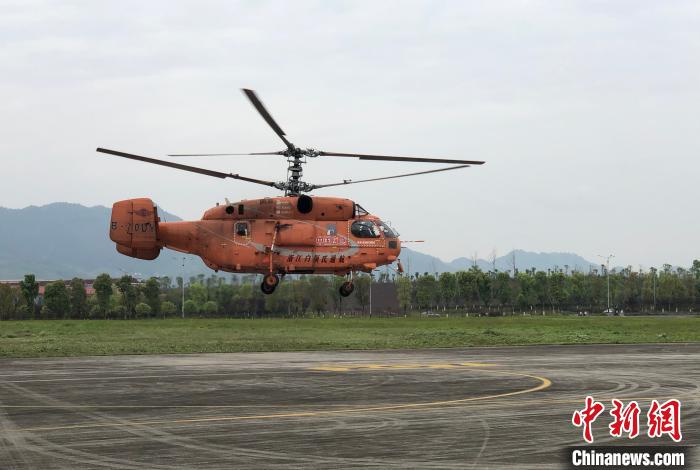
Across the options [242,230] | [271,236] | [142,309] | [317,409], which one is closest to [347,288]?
[271,236]

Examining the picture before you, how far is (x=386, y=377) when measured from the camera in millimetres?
32750

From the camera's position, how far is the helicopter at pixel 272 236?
42.7 m

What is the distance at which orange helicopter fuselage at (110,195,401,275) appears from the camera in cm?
4275

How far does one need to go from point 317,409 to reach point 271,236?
1973cm

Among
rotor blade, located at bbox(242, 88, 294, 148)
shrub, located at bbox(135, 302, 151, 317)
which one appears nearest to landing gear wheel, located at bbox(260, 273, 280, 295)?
rotor blade, located at bbox(242, 88, 294, 148)

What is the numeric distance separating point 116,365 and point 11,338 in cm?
3311

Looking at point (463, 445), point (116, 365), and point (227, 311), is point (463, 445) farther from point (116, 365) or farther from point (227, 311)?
point (227, 311)

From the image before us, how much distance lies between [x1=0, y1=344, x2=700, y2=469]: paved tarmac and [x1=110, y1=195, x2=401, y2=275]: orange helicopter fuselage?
16.6 feet

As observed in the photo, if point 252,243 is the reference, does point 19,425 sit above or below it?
below

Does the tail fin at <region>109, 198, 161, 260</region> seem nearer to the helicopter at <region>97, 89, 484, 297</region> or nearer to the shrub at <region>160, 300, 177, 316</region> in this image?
the helicopter at <region>97, 89, 484, 297</region>

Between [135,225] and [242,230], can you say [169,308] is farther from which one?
[242,230]

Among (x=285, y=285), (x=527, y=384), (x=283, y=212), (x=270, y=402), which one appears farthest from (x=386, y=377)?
(x=285, y=285)

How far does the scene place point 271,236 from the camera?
140ft

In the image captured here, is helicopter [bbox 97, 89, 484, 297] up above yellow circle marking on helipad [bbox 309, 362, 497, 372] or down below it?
above
